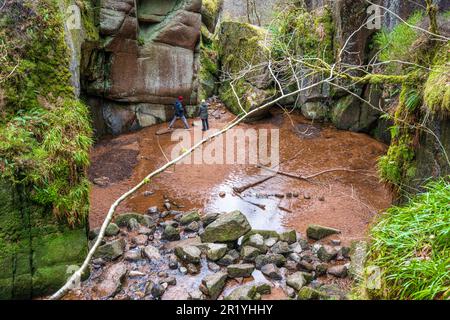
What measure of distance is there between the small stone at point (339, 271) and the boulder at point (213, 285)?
2.03m

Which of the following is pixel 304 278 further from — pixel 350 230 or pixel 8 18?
pixel 8 18

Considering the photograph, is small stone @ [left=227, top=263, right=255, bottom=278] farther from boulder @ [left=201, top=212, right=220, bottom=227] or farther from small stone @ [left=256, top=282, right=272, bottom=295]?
boulder @ [left=201, top=212, right=220, bottom=227]

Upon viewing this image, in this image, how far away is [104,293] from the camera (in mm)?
5953

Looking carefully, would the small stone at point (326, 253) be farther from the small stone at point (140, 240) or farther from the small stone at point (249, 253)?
the small stone at point (140, 240)

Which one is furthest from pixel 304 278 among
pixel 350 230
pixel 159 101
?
pixel 159 101

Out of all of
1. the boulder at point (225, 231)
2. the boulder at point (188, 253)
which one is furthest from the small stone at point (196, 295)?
the boulder at point (225, 231)

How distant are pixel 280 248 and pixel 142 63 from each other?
10365 mm

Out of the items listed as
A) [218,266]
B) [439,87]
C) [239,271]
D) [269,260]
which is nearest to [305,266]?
[269,260]

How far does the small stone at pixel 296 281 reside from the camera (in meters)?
6.03

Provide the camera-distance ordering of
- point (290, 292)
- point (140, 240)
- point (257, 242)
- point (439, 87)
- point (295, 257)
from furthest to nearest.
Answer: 1. point (140, 240)
2. point (257, 242)
3. point (295, 257)
4. point (290, 292)
5. point (439, 87)

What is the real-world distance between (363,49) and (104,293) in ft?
39.3

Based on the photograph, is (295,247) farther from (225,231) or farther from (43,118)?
(43,118)

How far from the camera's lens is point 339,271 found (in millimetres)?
6422

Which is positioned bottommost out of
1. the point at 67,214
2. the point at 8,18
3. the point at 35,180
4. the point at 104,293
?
the point at 104,293
